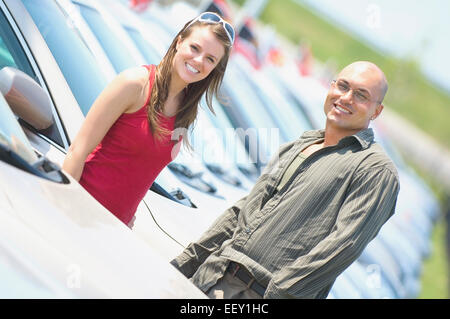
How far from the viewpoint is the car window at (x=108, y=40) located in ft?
13.6

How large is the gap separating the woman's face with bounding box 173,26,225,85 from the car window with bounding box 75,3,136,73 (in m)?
1.41

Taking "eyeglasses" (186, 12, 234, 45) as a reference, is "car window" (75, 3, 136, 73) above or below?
below

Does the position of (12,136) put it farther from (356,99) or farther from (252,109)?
(252,109)

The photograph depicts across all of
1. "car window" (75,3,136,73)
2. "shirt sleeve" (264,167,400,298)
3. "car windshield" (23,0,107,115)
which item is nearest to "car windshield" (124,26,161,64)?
"car window" (75,3,136,73)

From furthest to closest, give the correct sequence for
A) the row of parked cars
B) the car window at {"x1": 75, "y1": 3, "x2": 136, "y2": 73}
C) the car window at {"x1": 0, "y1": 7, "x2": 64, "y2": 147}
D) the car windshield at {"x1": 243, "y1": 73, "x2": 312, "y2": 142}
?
the car windshield at {"x1": 243, "y1": 73, "x2": 312, "y2": 142} < the car window at {"x1": 75, "y1": 3, "x2": 136, "y2": 73} < the car window at {"x1": 0, "y1": 7, "x2": 64, "y2": 147} < the row of parked cars

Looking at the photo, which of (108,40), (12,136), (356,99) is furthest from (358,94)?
(108,40)

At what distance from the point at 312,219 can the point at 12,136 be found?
1118mm

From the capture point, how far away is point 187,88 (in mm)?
2984

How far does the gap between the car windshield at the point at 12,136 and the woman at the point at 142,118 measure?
27 cm

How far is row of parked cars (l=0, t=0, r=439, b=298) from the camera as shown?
188cm

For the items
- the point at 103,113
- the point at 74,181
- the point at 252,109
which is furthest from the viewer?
the point at 252,109

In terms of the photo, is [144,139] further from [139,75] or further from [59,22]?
[59,22]

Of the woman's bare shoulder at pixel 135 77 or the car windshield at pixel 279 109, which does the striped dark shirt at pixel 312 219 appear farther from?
the car windshield at pixel 279 109

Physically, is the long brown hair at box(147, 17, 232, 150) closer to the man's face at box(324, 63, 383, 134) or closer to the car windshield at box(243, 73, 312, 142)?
the man's face at box(324, 63, 383, 134)
